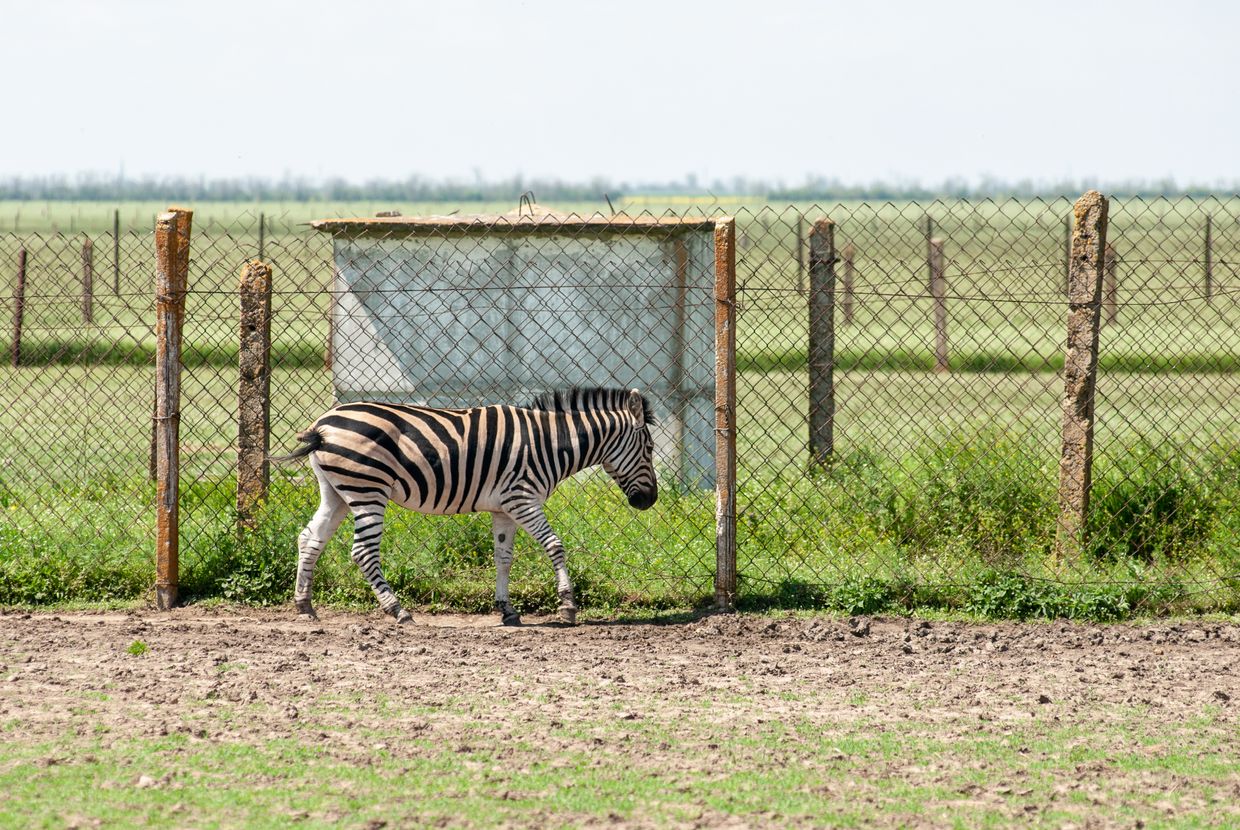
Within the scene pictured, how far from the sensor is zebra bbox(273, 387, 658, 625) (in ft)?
24.9

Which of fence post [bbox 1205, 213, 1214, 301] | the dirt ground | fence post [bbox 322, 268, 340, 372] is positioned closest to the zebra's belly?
the dirt ground

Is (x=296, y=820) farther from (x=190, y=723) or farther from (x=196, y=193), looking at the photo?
(x=196, y=193)

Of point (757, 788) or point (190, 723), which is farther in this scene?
point (190, 723)

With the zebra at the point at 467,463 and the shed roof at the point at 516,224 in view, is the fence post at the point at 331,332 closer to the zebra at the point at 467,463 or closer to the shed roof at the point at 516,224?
the shed roof at the point at 516,224

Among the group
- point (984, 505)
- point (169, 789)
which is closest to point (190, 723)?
point (169, 789)

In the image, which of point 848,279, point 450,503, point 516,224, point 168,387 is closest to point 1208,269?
point 848,279

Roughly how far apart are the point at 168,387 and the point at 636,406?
2.87 meters

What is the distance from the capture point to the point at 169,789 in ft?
15.5

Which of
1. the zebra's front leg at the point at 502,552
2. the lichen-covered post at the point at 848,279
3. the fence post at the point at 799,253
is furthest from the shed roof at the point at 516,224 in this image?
the zebra's front leg at the point at 502,552

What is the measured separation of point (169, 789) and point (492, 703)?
5.41 ft

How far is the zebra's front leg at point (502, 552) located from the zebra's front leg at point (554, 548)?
0.14m

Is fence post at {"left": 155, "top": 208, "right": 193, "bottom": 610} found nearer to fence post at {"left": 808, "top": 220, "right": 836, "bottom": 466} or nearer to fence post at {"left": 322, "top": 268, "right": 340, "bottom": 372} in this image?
fence post at {"left": 322, "top": 268, "right": 340, "bottom": 372}

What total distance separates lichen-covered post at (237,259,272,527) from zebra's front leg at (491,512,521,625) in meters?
1.73

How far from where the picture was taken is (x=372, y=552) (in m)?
7.68
